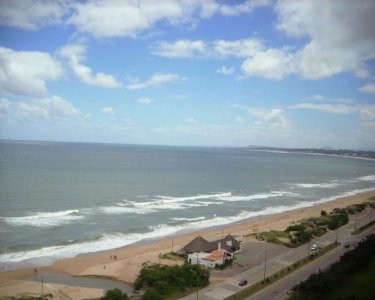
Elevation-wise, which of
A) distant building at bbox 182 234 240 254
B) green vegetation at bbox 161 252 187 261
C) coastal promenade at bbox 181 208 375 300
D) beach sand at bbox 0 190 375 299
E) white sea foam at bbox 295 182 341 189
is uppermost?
distant building at bbox 182 234 240 254

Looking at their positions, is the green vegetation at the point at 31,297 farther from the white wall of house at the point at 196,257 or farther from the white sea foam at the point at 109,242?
the white wall of house at the point at 196,257

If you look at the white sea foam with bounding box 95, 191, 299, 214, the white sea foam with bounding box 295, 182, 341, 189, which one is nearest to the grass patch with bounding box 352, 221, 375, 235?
the white sea foam with bounding box 95, 191, 299, 214

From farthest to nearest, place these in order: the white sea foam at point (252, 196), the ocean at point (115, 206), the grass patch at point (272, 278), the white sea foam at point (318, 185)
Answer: the white sea foam at point (318, 185)
the white sea foam at point (252, 196)
the ocean at point (115, 206)
the grass patch at point (272, 278)

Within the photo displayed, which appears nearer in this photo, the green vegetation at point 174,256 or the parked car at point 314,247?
the green vegetation at point 174,256

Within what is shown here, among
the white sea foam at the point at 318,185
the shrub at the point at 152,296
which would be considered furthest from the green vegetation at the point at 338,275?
the white sea foam at the point at 318,185

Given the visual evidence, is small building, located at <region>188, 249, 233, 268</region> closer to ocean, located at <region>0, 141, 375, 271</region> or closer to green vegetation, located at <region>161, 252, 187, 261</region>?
green vegetation, located at <region>161, 252, 187, 261</region>

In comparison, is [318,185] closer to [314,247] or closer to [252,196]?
[252,196]

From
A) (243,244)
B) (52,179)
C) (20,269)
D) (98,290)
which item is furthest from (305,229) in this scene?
(52,179)
